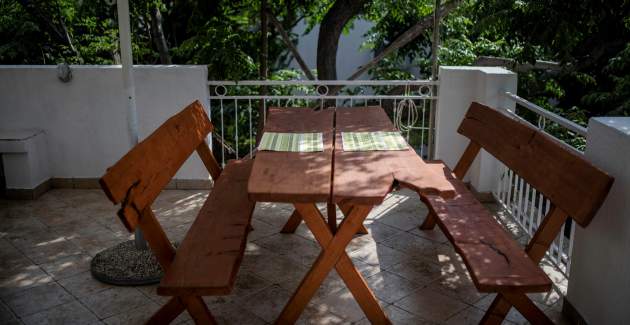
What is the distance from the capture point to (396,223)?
5109 millimetres

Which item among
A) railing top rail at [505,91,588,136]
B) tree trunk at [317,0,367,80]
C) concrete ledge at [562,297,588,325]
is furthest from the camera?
tree trunk at [317,0,367,80]

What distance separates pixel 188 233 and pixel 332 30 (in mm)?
4579

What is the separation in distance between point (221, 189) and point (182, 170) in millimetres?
1924

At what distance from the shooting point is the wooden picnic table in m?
3.12

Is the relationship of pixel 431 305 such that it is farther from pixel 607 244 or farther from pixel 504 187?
pixel 504 187

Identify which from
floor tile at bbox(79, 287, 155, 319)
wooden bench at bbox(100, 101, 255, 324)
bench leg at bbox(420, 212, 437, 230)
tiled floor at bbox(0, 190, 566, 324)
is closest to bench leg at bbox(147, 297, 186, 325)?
wooden bench at bbox(100, 101, 255, 324)

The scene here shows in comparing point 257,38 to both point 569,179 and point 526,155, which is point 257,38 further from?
point 569,179

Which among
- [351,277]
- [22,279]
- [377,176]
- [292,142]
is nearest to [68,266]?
[22,279]

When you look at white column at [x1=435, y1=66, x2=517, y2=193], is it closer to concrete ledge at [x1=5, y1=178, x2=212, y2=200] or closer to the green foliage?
the green foliage

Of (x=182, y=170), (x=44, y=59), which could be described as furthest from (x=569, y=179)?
(x=44, y=59)

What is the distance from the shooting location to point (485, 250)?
10.8 feet

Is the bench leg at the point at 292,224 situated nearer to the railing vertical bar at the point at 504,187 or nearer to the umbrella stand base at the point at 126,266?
the umbrella stand base at the point at 126,266

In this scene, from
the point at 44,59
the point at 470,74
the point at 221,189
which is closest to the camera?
the point at 221,189

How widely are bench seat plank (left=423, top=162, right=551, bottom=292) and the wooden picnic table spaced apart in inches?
12.7
